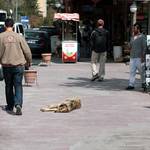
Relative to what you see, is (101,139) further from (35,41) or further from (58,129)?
(35,41)

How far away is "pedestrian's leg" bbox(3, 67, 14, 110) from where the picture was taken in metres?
12.1

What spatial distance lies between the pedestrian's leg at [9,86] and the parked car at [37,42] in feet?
73.7

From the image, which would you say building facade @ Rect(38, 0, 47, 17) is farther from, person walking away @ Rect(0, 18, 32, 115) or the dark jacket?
person walking away @ Rect(0, 18, 32, 115)

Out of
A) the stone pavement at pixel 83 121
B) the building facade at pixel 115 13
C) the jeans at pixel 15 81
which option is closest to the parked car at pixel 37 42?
the building facade at pixel 115 13

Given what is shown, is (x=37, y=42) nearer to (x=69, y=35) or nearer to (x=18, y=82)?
(x=69, y=35)

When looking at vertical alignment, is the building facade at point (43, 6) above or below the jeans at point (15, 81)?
above

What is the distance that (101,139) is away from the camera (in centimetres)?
966

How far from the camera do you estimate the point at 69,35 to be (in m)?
31.1

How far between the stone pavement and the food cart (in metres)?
10.5

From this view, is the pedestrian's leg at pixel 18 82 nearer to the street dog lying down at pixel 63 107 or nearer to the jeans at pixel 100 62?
the street dog lying down at pixel 63 107

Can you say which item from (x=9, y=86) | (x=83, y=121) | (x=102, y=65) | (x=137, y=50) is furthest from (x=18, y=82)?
(x=102, y=65)

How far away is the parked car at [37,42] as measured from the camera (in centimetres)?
3484

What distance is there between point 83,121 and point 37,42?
23852 mm

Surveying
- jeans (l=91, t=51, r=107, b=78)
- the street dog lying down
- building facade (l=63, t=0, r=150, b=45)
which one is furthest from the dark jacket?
building facade (l=63, t=0, r=150, b=45)
